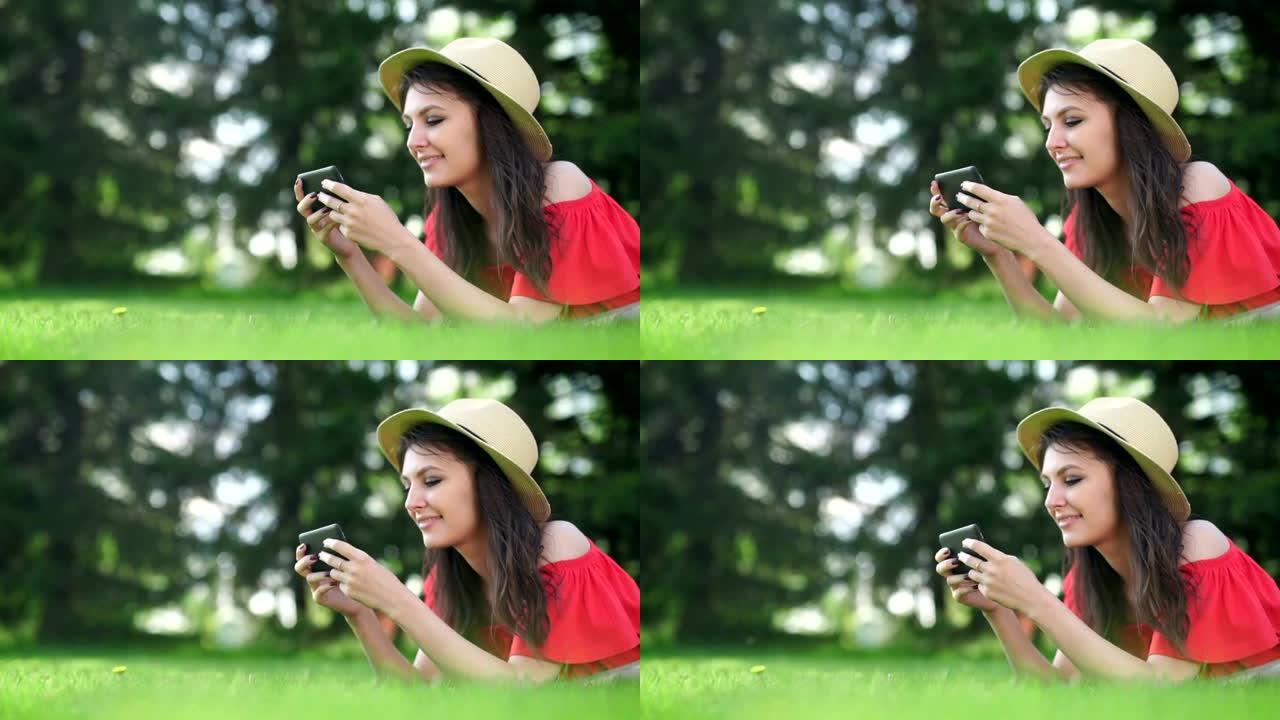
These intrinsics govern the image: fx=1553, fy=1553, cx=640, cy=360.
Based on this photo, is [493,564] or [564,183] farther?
[564,183]

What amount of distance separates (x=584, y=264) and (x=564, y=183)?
289 millimetres

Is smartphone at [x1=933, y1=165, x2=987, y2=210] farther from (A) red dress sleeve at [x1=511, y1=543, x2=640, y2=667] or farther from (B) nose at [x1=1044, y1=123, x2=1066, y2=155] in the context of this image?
(A) red dress sleeve at [x1=511, y1=543, x2=640, y2=667]

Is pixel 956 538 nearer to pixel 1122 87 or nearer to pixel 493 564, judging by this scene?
pixel 493 564

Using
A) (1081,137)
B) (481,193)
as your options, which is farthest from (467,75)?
(1081,137)

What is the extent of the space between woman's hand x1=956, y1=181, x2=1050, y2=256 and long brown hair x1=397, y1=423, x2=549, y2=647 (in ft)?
5.88

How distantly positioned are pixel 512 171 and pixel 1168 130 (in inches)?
87.5

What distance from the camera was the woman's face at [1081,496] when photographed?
511 cm

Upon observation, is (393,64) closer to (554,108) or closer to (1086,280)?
(554,108)

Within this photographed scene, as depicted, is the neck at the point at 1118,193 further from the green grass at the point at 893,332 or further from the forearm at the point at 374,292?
the forearm at the point at 374,292

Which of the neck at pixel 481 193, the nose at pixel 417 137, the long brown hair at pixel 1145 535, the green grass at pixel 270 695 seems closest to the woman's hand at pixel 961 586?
the long brown hair at pixel 1145 535

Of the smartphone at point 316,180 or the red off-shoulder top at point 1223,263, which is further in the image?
the red off-shoulder top at point 1223,263

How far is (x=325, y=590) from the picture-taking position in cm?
507

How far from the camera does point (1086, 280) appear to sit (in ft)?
17.0

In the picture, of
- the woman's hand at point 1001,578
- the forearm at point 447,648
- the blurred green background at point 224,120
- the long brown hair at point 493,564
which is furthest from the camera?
the blurred green background at point 224,120
